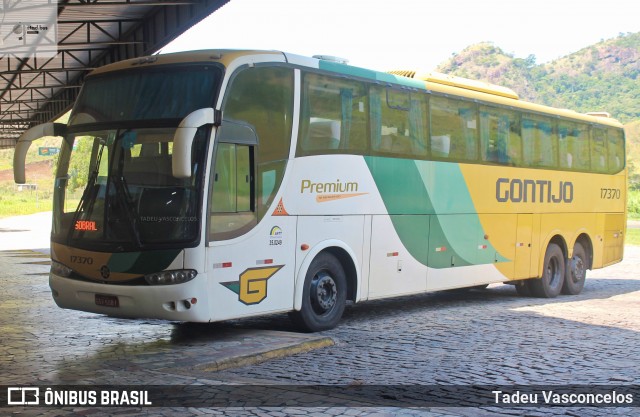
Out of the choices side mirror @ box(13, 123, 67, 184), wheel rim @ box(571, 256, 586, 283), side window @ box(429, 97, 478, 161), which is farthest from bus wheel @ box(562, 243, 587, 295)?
side mirror @ box(13, 123, 67, 184)

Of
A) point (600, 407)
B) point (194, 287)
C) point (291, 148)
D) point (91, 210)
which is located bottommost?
point (600, 407)

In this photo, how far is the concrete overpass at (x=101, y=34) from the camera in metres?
19.0

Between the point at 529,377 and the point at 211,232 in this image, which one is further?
the point at 211,232

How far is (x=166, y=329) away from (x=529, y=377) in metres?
5.02

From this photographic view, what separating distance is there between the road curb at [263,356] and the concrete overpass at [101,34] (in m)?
9.15

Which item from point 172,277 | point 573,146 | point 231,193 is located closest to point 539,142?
point 573,146

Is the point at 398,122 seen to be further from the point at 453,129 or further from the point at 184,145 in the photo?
the point at 184,145

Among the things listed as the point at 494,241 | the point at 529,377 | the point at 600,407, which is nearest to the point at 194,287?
the point at 529,377

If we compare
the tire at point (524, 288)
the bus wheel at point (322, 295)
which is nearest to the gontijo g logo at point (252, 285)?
the bus wheel at point (322, 295)

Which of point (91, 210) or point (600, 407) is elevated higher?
point (91, 210)

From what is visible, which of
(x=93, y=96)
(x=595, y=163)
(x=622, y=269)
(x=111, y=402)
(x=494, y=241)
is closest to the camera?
(x=111, y=402)

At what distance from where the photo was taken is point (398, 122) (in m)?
13.2

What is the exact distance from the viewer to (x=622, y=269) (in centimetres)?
2472

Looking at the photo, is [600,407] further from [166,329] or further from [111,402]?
[166,329]
